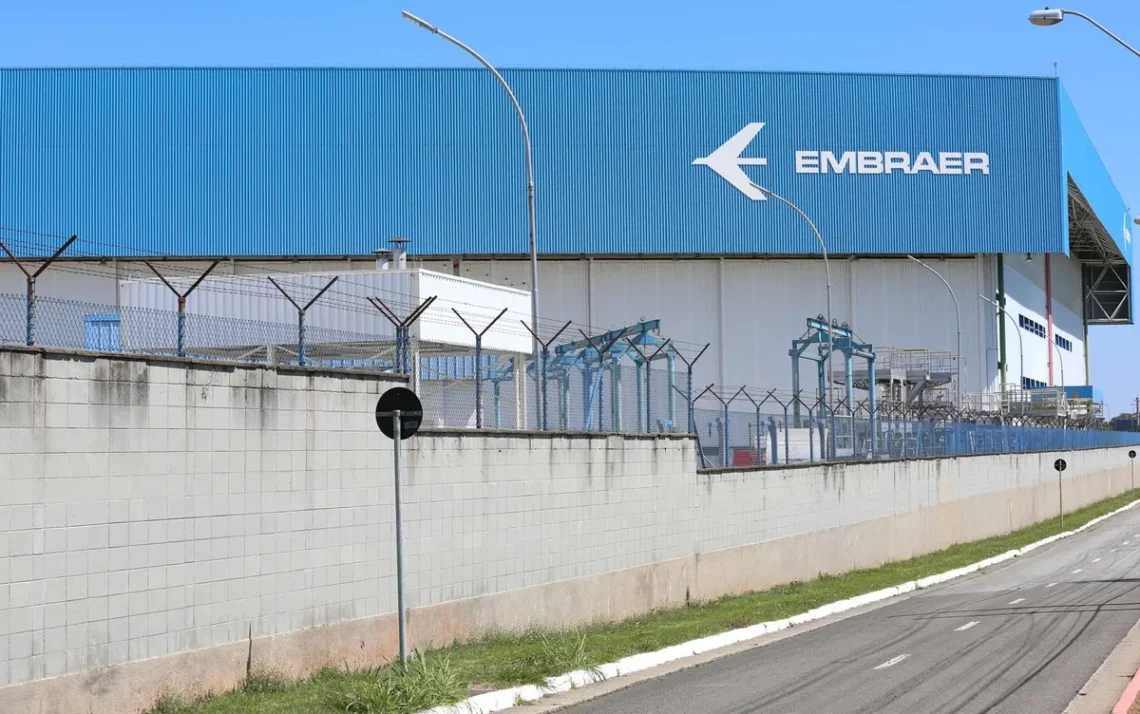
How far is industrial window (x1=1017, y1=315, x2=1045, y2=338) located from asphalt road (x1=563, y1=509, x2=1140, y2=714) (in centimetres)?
4672

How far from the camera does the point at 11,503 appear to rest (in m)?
11.1

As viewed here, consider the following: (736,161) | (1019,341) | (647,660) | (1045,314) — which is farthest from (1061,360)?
(647,660)

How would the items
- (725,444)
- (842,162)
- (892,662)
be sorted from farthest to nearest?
(842,162)
(725,444)
(892,662)

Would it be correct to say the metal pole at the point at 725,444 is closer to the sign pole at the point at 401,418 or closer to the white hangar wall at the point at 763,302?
the sign pole at the point at 401,418

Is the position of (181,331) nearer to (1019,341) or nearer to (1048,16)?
(1048,16)

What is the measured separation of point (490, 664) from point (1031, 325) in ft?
216

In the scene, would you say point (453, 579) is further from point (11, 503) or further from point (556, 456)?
point (11, 503)

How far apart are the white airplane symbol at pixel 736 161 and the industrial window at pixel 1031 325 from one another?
18.9m

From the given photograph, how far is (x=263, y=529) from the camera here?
14.0 m

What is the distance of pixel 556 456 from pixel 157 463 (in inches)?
324

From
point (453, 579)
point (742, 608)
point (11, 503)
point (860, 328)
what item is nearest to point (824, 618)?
point (742, 608)

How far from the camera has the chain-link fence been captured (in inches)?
538

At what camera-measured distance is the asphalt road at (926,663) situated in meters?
13.4

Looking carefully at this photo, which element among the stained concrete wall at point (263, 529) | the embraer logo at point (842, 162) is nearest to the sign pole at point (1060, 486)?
the embraer logo at point (842, 162)
